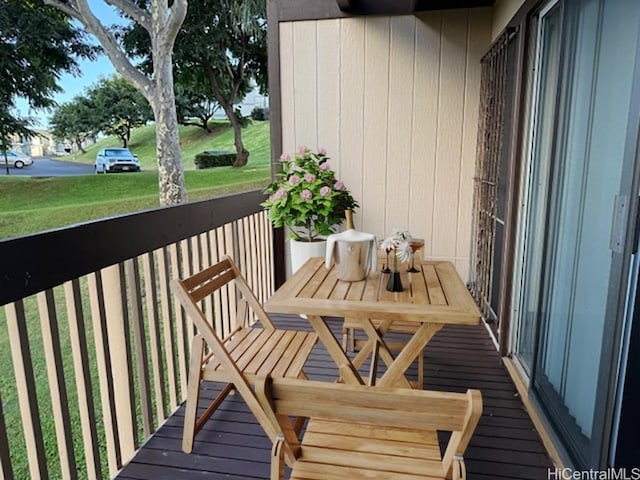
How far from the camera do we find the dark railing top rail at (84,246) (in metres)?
1.21

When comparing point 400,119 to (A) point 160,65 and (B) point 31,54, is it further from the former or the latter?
(B) point 31,54

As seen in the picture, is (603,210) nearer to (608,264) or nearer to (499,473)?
(608,264)

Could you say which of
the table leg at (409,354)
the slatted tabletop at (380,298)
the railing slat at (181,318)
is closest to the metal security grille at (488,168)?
the slatted tabletop at (380,298)

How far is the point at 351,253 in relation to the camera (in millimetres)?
1895

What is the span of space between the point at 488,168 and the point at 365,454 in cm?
262

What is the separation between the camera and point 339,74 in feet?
12.1

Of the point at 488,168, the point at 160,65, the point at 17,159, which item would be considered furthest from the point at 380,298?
the point at 17,159

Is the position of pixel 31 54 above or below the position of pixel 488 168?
above

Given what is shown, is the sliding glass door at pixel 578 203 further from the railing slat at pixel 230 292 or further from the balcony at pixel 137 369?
the railing slat at pixel 230 292

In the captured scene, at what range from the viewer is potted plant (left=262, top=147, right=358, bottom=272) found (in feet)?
10.5

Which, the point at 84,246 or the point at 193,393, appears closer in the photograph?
the point at 84,246

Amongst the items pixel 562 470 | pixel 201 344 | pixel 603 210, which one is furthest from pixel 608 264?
pixel 201 344

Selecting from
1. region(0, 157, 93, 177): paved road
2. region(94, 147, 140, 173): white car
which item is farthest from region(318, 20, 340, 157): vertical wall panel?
region(0, 157, 93, 177): paved road

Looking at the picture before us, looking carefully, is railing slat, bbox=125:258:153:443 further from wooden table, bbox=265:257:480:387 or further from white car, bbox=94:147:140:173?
white car, bbox=94:147:140:173
